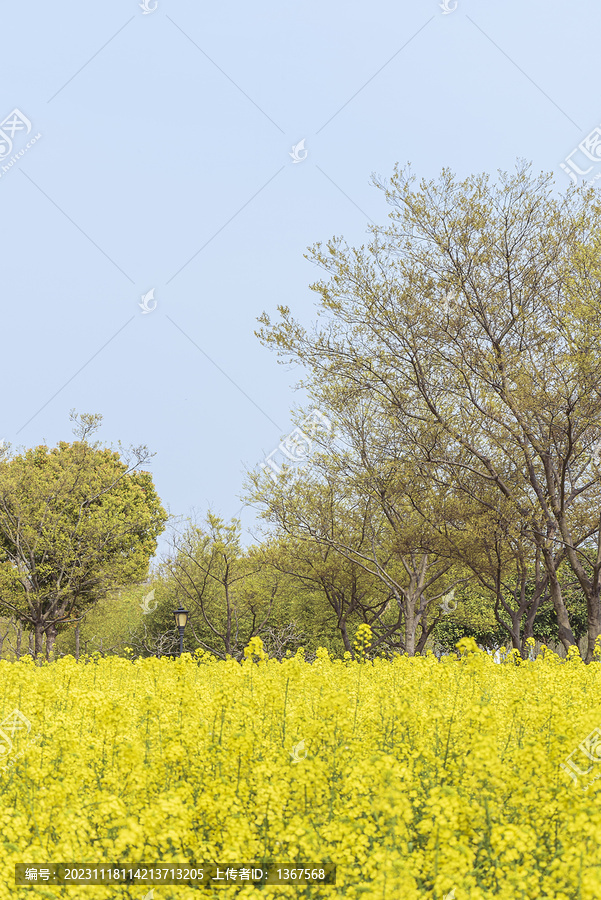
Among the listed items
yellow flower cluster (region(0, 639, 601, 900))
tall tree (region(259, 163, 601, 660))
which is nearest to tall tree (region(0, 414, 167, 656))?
tall tree (region(259, 163, 601, 660))

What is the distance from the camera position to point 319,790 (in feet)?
16.8

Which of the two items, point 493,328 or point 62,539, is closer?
point 493,328

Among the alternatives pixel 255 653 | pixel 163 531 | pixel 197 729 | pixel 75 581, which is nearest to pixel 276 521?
pixel 75 581

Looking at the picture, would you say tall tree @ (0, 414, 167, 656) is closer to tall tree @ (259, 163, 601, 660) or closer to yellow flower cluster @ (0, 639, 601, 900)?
A: tall tree @ (259, 163, 601, 660)

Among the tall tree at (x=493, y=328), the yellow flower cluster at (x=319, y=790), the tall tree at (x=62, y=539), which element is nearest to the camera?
the yellow flower cluster at (x=319, y=790)

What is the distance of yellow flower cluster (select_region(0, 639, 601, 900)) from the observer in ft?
13.5

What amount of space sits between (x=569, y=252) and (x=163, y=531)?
2130 cm

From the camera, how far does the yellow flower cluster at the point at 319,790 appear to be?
163 inches

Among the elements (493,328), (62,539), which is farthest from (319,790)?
(62,539)

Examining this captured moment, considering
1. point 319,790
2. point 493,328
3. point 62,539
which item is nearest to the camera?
point 319,790

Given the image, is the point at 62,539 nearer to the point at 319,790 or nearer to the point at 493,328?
the point at 493,328

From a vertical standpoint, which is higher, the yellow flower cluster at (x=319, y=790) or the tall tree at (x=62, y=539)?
the tall tree at (x=62, y=539)

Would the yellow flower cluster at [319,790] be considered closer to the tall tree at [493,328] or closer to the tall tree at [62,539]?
the tall tree at [493,328]

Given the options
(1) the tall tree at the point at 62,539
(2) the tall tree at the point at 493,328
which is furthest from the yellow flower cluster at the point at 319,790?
(1) the tall tree at the point at 62,539
